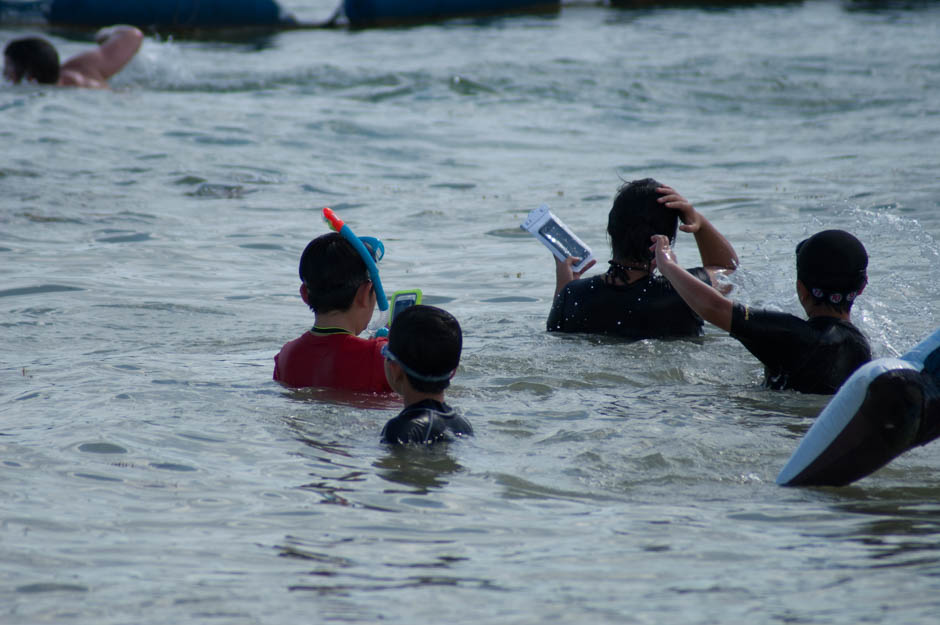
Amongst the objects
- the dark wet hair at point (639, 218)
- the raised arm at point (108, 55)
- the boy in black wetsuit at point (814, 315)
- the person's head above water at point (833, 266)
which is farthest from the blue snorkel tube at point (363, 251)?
the raised arm at point (108, 55)

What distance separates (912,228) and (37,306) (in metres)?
6.28

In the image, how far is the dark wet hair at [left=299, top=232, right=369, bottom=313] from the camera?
5.20 meters

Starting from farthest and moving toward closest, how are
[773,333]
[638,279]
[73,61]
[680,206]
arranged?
[73,61]
[638,279]
[680,206]
[773,333]

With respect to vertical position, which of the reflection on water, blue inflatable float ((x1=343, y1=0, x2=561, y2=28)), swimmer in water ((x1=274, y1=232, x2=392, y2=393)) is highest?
blue inflatable float ((x1=343, y1=0, x2=561, y2=28))

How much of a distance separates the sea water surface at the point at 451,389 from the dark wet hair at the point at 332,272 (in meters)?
0.45

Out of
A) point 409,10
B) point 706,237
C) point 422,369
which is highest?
point 409,10

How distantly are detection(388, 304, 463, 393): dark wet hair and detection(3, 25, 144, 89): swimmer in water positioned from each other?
484 inches

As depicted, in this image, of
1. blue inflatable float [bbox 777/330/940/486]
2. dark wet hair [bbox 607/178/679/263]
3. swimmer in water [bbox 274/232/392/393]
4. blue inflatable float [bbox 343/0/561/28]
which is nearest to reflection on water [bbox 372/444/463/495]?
swimmer in water [bbox 274/232/392/393]

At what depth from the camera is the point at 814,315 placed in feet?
17.4

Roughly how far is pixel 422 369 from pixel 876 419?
1635mm

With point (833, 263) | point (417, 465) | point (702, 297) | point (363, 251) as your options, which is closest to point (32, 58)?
point (363, 251)

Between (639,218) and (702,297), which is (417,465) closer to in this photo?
(702,297)

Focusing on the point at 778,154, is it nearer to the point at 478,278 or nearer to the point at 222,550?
the point at 478,278

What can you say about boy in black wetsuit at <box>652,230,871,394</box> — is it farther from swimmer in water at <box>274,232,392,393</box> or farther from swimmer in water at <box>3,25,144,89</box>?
swimmer in water at <box>3,25,144,89</box>
